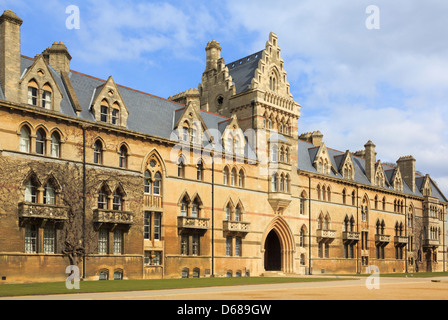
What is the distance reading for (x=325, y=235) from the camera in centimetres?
5922

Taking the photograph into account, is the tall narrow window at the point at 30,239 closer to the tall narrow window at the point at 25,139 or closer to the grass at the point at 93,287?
the grass at the point at 93,287

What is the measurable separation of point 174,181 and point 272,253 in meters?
18.2

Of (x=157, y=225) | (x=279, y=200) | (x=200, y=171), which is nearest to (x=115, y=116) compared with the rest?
(x=157, y=225)

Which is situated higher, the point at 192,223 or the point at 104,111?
the point at 104,111

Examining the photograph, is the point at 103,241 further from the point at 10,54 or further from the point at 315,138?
the point at 315,138

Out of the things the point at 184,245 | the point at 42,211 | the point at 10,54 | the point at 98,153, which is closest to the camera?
the point at 42,211

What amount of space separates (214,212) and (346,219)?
23.7m

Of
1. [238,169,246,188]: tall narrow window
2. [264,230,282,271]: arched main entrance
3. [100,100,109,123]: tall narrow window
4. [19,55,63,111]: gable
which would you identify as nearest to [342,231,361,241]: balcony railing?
[264,230,282,271]: arched main entrance

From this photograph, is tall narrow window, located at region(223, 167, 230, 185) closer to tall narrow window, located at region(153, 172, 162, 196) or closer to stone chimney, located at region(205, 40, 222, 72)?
tall narrow window, located at region(153, 172, 162, 196)

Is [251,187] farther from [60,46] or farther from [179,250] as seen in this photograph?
[60,46]

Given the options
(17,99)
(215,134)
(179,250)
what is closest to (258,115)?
(215,134)

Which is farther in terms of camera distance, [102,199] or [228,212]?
[228,212]

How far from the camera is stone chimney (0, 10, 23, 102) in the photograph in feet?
110

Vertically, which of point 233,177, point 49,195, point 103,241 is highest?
point 233,177
